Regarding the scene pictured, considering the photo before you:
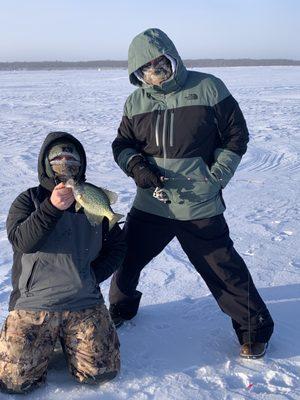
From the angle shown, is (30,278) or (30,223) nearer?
(30,223)

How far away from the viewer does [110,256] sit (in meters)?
3.20

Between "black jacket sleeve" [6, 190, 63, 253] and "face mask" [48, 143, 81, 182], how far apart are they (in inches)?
9.1

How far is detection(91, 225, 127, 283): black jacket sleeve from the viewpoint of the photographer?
315cm

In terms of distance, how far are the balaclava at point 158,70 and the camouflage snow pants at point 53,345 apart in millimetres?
1457

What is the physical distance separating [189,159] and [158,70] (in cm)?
59

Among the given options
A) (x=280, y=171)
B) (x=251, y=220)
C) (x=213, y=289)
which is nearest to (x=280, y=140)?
(x=280, y=171)

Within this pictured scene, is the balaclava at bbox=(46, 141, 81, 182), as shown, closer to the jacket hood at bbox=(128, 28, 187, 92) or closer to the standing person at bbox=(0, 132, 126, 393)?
the standing person at bbox=(0, 132, 126, 393)

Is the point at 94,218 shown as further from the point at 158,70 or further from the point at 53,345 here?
the point at 158,70

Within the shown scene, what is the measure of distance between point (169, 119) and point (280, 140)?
790 cm

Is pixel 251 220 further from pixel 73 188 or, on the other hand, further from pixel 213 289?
pixel 73 188

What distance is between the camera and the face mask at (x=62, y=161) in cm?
288

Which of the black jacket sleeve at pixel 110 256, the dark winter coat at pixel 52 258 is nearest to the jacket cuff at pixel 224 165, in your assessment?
the black jacket sleeve at pixel 110 256

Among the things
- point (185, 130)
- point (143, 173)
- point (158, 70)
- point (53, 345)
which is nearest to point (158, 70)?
point (158, 70)

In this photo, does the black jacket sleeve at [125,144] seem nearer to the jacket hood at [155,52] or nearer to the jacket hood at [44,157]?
the jacket hood at [155,52]
